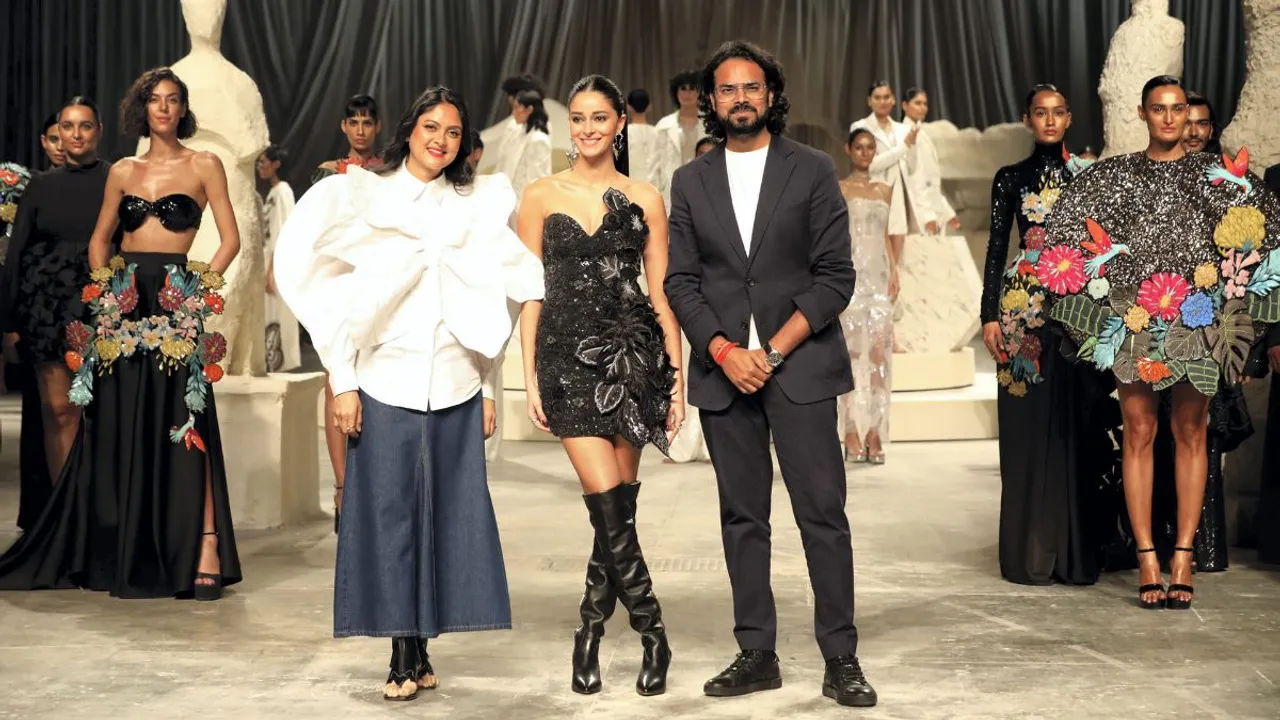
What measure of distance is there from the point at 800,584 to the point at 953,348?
5985 millimetres

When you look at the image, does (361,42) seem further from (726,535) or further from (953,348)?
(726,535)

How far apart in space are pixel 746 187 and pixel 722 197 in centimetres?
7

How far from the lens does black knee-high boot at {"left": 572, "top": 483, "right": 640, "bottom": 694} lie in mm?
4234

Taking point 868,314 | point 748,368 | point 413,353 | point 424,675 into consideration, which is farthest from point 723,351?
point 868,314

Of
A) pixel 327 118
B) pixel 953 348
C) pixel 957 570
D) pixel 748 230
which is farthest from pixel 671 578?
pixel 327 118

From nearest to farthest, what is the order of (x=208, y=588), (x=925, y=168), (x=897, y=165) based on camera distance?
(x=208, y=588) < (x=897, y=165) < (x=925, y=168)

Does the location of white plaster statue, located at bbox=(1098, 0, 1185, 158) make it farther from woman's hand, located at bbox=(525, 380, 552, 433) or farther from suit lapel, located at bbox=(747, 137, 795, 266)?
woman's hand, located at bbox=(525, 380, 552, 433)

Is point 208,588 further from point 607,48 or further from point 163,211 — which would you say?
point 607,48

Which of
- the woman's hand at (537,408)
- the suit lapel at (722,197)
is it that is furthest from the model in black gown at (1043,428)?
the woman's hand at (537,408)

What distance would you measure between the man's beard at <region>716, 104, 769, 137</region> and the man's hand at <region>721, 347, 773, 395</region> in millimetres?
522

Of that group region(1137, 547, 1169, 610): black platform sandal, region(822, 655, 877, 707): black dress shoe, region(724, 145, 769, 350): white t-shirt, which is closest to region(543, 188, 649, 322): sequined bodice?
region(724, 145, 769, 350): white t-shirt

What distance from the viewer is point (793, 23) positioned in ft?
47.1

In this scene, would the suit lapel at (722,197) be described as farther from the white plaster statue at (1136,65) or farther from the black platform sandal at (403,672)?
the white plaster statue at (1136,65)

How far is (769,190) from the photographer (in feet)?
13.5
